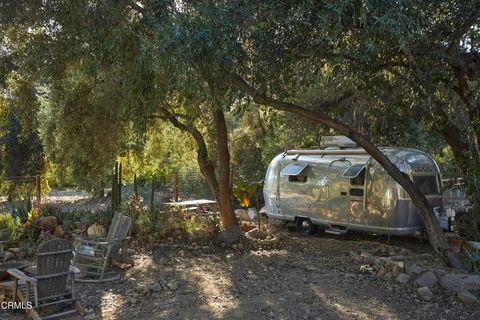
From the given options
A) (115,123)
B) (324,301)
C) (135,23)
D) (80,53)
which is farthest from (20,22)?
(324,301)

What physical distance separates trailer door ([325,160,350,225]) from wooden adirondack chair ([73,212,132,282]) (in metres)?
5.11

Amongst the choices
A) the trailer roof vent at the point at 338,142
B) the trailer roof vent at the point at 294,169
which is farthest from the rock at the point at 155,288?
the trailer roof vent at the point at 338,142

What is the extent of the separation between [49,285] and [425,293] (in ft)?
15.5

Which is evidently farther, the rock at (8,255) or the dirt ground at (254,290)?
the rock at (8,255)

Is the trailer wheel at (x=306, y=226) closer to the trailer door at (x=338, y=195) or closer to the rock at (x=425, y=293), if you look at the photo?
the trailer door at (x=338, y=195)

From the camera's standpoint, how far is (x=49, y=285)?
5633 millimetres

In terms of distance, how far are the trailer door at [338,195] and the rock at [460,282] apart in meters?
4.46

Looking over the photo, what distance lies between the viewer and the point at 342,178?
1108cm

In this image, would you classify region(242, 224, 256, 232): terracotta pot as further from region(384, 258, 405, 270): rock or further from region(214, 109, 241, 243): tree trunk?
region(384, 258, 405, 270): rock

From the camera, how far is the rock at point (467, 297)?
5.98 m

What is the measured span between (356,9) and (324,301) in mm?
3616

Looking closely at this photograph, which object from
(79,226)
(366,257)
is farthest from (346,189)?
(79,226)

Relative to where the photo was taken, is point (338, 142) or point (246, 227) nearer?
point (246, 227)

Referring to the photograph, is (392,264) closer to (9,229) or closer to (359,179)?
(359,179)
